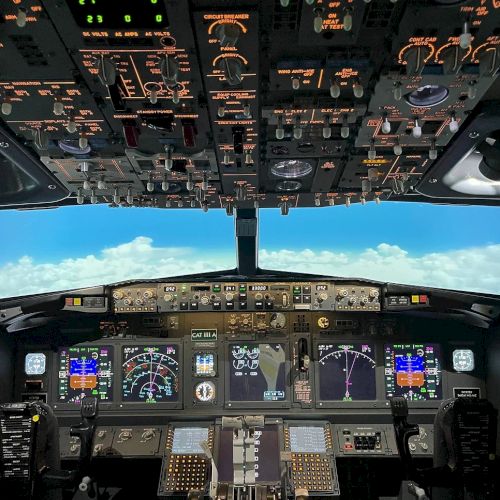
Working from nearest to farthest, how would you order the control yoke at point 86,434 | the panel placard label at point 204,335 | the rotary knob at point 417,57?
the rotary knob at point 417,57 → the control yoke at point 86,434 → the panel placard label at point 204,335

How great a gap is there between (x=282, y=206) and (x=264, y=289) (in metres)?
0.73

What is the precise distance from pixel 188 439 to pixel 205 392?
42 cm

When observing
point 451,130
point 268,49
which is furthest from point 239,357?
point 268,49

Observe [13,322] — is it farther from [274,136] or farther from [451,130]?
[451,130]

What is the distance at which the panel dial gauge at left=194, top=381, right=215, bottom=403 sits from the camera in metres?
4.69

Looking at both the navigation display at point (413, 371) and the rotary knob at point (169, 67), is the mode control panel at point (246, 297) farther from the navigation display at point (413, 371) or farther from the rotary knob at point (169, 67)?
the rotary knob at point (169, 67)

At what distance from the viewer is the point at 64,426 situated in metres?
4.63

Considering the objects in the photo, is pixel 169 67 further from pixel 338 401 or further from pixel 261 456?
pixel 338 401

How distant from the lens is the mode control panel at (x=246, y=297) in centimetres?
462

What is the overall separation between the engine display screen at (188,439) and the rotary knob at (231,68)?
3143 mm

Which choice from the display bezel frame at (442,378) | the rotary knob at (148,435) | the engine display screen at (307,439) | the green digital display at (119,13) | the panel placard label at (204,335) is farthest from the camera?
the panel placard label at (204,335)

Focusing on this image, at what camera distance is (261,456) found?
4.22m

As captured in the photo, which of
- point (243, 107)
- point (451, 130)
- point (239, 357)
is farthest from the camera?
point (239, 357)

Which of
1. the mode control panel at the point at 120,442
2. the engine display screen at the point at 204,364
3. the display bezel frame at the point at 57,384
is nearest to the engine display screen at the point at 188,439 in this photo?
the mode control panel at the point at 120,442
